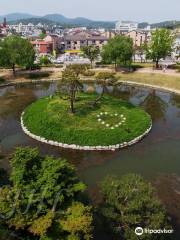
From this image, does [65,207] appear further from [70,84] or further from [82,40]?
[82,40]

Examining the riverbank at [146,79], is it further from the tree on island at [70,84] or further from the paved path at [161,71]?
the tree on island at [70,84]

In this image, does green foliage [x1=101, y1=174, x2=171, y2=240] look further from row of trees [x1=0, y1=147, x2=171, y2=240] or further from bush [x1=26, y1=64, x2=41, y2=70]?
bush [x1=26, y1=64, x2=41, y2=70]

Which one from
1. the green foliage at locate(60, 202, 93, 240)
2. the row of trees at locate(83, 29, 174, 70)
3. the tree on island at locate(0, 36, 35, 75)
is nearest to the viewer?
the green foliage at locate(60, 202, 93, 240)

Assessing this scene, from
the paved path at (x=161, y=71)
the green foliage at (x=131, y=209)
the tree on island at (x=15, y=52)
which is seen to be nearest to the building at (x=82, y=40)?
the paved path at (x=161, y=71)

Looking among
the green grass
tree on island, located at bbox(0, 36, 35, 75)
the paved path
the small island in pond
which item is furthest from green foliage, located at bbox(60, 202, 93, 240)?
the paved path

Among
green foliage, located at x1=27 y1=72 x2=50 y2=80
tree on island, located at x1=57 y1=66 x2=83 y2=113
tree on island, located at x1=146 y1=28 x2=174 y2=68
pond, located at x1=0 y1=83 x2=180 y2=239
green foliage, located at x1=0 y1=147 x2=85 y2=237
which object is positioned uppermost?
tree on island, located at x1=146 y1=28 x2=174 y2=68
